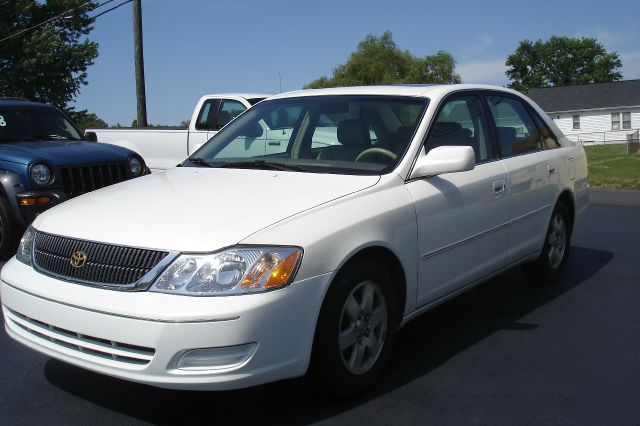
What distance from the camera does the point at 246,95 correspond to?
11.6 m

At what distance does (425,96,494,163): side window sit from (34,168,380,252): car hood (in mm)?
756

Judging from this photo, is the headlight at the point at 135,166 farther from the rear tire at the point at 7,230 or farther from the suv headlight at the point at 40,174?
the rear tire at the point at 7,230

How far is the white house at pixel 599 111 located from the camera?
52.8 meters

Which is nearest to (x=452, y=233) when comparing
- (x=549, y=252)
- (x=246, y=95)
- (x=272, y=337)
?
(x=272, y=337)

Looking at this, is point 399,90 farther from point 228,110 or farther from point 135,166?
point 228,110

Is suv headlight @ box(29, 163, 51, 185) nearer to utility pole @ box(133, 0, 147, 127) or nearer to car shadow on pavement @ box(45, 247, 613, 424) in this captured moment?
car shadow on pavement @ box(45, 247, 613, 424)

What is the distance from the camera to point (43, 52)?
1371 inches

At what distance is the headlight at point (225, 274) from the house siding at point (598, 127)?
5249 cm

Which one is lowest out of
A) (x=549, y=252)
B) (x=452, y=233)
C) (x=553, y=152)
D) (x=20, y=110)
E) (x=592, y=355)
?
(x=592, y=355)

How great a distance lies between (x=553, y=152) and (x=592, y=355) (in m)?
2.05

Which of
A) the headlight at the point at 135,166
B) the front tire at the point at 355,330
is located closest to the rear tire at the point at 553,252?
the front tire at the point at 355,330

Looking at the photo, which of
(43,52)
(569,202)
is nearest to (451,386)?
(569,202)

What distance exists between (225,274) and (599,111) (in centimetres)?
5610

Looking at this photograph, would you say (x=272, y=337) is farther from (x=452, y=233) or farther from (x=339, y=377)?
(x=452, y=233)
